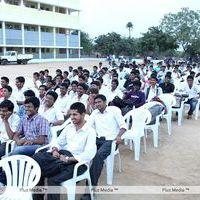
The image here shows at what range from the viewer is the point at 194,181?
4938 millimetres

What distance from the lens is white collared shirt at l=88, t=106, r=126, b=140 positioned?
17.0 feet

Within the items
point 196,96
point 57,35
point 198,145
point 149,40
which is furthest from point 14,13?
point 198,145

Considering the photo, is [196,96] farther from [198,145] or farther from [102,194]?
[102,194]

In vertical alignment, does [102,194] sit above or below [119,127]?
below

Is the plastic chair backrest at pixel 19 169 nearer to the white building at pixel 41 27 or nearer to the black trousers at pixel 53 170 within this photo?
the black trousers at pixel 53 170

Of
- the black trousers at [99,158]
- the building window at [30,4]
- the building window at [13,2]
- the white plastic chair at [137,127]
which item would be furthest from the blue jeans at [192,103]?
the building window at [30,4]

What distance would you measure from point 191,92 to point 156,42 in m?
34.5

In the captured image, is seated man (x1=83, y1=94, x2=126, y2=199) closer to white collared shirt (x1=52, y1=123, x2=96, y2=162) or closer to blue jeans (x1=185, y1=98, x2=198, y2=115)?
white collared shirt (x1=52, y1=123, x2=96, y2=162)

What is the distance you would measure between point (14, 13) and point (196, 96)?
3654cm

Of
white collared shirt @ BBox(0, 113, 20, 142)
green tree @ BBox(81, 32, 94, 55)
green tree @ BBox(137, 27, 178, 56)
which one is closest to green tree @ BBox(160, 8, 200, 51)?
green tree @ BBox(137, 27, 178, 56)

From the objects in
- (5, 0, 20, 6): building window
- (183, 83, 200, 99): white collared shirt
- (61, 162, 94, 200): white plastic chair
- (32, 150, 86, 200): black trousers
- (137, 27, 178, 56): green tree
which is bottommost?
(61, 162, 94, 200): white plastic chair

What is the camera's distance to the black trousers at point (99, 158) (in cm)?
422

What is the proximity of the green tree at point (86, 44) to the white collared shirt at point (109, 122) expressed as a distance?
181 ft

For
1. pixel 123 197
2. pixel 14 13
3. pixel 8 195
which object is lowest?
pixel 123 197
